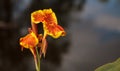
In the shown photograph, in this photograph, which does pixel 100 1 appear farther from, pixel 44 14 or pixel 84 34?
pixel 44 14

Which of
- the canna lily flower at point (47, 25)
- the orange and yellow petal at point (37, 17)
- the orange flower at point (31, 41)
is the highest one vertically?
the orange and yellow petal at point (37, 17)

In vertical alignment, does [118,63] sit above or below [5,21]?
above

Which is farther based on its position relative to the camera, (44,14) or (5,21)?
(5,21)

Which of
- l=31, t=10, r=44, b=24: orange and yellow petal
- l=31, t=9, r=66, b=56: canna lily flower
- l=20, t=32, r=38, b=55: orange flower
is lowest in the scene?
l=20, t=32, r=38, b=55: orange flower

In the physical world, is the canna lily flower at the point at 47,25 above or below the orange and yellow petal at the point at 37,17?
below

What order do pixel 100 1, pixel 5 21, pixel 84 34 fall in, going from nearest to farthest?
pixel 84 34
pixel 5 21
pixel 100 1

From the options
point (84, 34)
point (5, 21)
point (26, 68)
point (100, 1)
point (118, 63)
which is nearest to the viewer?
point (118, 63)

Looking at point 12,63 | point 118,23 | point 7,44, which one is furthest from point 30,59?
point 118,23
